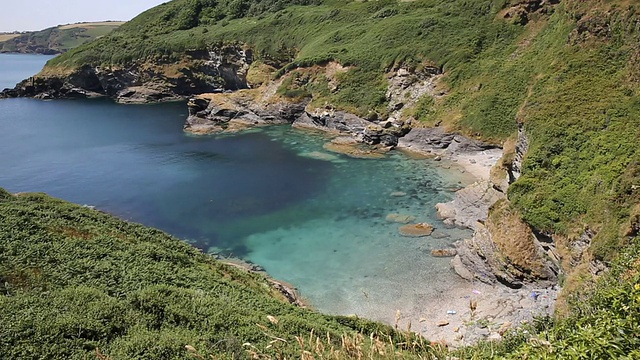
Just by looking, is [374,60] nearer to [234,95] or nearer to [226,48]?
[234,95]

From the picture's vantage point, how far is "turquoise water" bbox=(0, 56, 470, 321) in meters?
29.7

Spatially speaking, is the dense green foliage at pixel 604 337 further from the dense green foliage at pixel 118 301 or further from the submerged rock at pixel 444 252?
the submerged rock at pixel 444 252

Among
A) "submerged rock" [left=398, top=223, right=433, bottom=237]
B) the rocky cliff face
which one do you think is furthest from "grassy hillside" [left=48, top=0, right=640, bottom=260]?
"submerged rock" [left=398, top=223, right=433, bottom=237]

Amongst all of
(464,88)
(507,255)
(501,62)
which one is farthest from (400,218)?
(501,62)

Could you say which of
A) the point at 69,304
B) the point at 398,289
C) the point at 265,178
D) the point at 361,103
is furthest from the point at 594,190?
the point at 361,103

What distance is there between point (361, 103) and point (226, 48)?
50536 millimetres

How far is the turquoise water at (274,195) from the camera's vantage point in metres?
29.7

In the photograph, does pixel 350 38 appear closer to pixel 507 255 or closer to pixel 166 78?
pixel 166 78

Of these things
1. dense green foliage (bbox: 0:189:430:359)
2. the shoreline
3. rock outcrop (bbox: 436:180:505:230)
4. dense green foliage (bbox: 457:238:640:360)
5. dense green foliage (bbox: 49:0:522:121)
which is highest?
dense green foliage (bbox: 49:0:522:121)

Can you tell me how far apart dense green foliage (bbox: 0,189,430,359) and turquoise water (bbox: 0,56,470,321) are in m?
5.52

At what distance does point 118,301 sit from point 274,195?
1297 inches

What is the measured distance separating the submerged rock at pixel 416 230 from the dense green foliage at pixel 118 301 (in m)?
15.0

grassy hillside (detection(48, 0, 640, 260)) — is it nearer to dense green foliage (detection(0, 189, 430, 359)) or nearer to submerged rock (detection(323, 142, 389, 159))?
submerged rock (detection(323, 142, 389, 159))

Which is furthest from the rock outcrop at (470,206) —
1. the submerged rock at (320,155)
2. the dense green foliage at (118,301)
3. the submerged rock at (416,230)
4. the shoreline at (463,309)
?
the submerged rock at (320,155)
